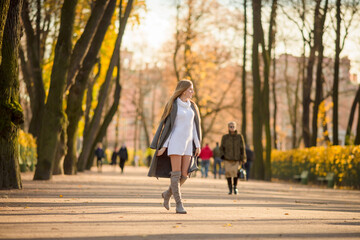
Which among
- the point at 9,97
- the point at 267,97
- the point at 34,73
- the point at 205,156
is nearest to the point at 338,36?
the point at 267,97

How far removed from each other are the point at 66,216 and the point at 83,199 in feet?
13.4

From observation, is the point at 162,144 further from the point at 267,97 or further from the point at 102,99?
the point at 267,97

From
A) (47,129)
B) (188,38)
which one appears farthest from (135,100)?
(47,129)

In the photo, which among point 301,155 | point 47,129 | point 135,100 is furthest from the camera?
point 135,100

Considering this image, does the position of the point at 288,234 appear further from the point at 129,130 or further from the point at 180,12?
the point at 129,130

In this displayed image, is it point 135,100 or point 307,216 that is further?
point 135,100

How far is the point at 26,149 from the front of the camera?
30.0 meters

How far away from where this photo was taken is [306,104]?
37688 millimetres

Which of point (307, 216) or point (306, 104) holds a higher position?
point (306, 104)

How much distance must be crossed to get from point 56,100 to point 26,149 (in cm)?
966

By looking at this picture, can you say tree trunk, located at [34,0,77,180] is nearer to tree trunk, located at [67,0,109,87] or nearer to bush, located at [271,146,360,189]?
tree trunk, located at [67,0,109,87]

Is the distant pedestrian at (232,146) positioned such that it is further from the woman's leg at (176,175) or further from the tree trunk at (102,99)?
the tree trunk at (102,99)

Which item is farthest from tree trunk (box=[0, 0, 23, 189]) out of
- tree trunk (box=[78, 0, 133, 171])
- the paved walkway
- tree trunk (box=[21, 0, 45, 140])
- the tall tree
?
the tall tree

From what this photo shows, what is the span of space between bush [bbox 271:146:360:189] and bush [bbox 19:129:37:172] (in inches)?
482
